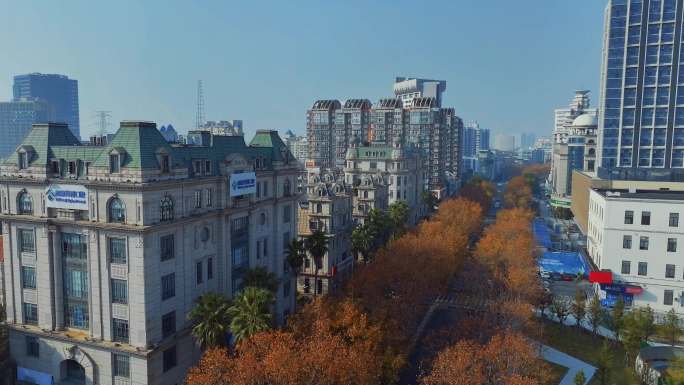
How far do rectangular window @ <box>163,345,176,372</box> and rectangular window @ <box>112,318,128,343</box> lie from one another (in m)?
→ 4.36

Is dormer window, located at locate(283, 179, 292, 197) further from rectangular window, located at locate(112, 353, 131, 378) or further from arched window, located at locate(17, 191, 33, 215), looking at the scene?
arched window, located at locate(17, 191, 33, 215)

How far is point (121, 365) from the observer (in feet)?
175

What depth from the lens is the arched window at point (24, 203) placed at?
57656mm

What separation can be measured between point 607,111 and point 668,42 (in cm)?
2449

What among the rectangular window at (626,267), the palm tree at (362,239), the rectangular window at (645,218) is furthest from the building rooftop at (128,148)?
the rectangular window at (645,218)

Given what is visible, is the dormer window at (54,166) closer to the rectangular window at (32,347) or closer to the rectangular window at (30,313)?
the rectangular window at (30,313)

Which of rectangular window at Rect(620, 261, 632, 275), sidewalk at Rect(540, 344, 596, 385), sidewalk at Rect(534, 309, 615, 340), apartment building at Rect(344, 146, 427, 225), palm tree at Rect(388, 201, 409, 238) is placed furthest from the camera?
apartment building at Rect(344, 146, 427, 225)

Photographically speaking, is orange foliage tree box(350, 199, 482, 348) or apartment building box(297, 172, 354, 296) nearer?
orange foliage tree box(350, 199, 482, 348)

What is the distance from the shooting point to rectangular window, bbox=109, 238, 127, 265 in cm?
5194

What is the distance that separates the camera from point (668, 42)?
148m

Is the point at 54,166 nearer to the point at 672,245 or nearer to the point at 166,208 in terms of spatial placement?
the point at 166,208

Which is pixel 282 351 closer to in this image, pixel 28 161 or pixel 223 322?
pixel 223 322

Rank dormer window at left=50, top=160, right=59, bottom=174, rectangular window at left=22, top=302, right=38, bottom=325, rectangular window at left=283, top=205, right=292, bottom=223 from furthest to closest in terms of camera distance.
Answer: rectangular window at left=283, top=205, right=292, bottom=223
rectangular window at left=22, top=302, right=38, bottom=325
dormer window at left=50, top=160, right=59, bottom=174

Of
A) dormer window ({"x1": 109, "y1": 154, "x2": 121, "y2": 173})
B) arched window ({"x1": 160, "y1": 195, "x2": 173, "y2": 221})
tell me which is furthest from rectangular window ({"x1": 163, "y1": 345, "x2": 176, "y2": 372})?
dormer window ({"x1": 109, "y1": 154, "x2": 121, "y2": 173})
